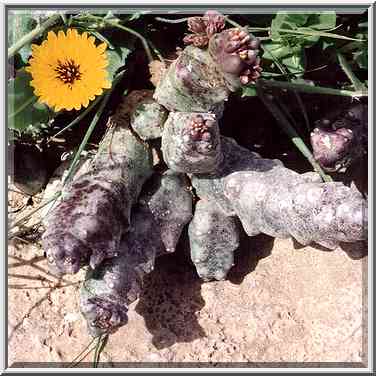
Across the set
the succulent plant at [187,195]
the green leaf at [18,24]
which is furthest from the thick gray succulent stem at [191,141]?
the green leaf at [18,24]

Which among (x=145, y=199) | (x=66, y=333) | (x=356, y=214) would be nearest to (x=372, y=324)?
(x=356, y=214)

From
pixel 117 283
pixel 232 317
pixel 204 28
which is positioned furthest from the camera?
→ pixel 232 317

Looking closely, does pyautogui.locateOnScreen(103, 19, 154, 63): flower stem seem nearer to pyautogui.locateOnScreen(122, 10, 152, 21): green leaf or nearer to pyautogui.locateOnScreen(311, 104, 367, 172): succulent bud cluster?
pyautogui.locateOnScreen(122, 10, 152, 21): green leaf

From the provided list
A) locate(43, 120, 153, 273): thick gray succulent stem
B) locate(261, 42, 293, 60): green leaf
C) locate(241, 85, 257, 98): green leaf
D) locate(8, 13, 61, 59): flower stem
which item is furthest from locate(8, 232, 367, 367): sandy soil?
locate(8, 13, 61, 59): flower stem

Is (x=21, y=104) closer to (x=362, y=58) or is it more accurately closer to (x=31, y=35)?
(x=31, y=35)

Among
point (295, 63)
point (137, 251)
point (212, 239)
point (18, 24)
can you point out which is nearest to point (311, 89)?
point (295, 63)

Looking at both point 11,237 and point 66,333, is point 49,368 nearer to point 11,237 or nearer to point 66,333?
point 66,333
